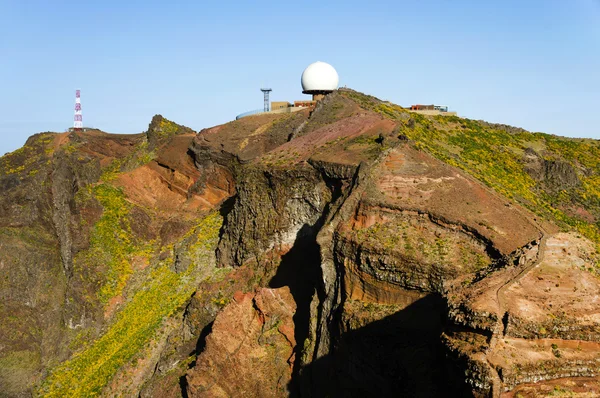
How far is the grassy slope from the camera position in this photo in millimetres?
41344

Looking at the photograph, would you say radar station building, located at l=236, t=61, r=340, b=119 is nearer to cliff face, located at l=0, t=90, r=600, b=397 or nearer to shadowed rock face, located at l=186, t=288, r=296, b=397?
cliff face, located at l=0, t=90, r=600, b=397

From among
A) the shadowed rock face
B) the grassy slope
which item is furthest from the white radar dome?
the shadowed rock face

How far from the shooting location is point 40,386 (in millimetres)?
43188

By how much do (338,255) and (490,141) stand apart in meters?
28.4

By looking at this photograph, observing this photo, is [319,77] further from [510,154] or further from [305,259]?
[305,259]

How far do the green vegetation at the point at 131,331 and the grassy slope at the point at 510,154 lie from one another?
58.7ft

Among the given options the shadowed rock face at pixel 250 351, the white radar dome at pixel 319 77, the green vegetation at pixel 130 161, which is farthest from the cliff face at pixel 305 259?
the white radar dome at pixel 319 77

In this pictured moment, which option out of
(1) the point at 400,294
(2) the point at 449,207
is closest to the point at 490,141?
(2) the point at 449,207

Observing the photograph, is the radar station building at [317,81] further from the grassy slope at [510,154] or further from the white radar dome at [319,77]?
the grassy slope at [510,154]

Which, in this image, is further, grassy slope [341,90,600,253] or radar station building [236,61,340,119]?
radar station building [236,61,340,119]

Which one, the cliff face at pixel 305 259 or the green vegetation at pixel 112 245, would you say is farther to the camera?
the green vegetation at pixel 112 245

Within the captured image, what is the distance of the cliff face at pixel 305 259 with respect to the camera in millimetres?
23109

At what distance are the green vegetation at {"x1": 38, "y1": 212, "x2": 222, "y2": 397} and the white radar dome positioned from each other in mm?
22588

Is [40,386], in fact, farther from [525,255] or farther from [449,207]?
[525,255]
